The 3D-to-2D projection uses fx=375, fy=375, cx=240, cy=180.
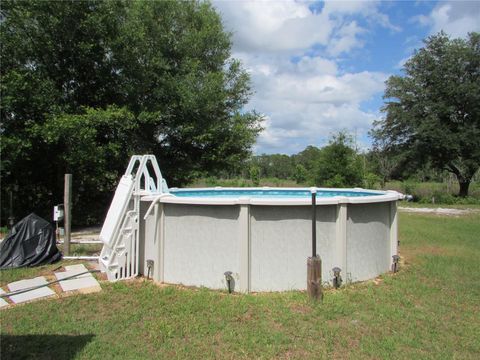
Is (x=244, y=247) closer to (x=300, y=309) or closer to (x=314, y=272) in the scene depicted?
(x=314, y=272)

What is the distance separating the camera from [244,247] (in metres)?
4.73

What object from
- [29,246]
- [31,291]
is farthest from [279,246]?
[29,246]

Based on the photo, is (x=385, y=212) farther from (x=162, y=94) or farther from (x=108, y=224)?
(x=162, y=94)

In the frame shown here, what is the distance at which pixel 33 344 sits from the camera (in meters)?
3.32

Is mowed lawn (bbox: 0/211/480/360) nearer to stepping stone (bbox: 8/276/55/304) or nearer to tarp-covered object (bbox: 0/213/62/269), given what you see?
stepping stone (bbox: 8/276/55/304)

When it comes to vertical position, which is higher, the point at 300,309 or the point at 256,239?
the point at 256,239

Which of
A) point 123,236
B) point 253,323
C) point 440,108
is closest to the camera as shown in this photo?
point 253,323

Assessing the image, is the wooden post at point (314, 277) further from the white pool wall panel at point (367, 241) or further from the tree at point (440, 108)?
the tree at point (440, 108)

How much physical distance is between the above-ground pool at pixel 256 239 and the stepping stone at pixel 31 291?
1348mm

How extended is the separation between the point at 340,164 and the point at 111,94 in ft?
34.5

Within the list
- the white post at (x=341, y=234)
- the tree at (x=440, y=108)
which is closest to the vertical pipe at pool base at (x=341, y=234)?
the white post at (x=341, y=234)

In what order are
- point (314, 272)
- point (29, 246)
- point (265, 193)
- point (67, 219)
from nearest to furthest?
1. point (314, 272)
2. point (29, 246)
3. point (67, 219)
4. point (265, 193)

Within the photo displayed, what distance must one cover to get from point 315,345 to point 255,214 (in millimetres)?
1853

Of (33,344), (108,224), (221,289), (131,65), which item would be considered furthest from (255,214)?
(131,65)
